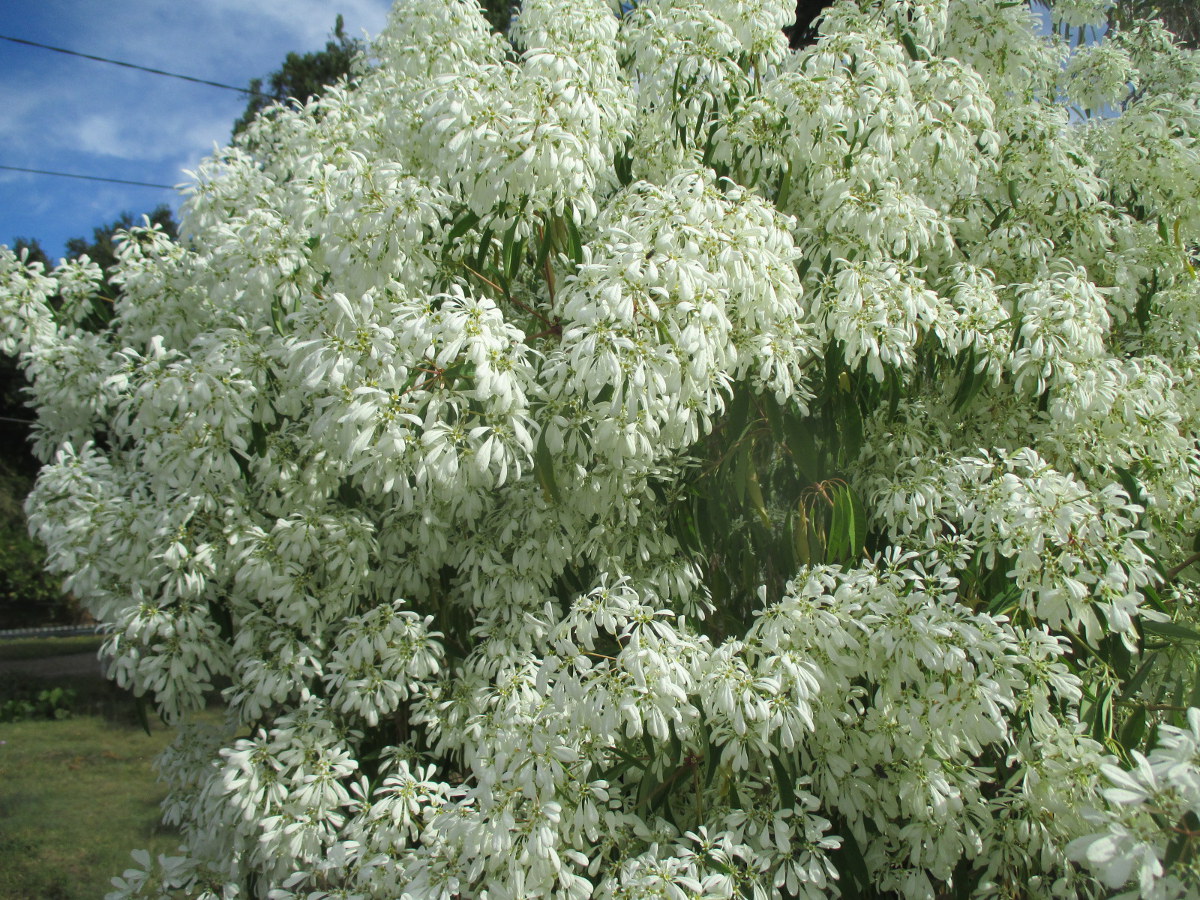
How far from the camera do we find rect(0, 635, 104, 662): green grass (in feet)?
41.1

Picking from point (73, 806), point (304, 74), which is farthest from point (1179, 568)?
point (304, 74)

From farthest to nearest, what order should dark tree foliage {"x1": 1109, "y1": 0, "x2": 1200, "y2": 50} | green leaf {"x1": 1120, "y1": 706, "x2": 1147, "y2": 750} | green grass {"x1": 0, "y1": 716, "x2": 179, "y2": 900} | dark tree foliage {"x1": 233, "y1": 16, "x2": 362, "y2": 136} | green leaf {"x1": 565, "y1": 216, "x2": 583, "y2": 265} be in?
1. dark tree foliage {"x1": 233, "y1": 16, "x2": 362, "y2": 136}
2. dark tree foliage {"x1": 1109, "y1": 0, "x2": 1200, "y2": 50}
3. green grass {"x1": 0, "y1": 716, "x2": 179, "y2": 900}
4. green leaf {"x1": 565, "y1": 216, "x2": 583, "y2": 265}
5. green leaf {"x1": 1120, "y1": 706, "x2": 1147, "y2": 750}

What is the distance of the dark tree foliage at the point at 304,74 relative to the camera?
11.4 m

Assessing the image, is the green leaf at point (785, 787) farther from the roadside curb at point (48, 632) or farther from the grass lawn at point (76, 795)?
the roadside curb at point (48, 632)

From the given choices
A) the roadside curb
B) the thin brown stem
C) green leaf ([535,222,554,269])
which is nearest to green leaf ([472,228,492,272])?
green leaf ([535,222,554,269])

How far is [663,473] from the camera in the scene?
10.0 feet

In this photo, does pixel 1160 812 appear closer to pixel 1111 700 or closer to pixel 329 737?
pixel 1111 700

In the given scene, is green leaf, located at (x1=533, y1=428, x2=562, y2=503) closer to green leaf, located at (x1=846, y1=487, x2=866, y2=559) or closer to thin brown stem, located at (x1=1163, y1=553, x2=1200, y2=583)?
green leaf, located at (x1=846, y1=487, x2=866, y2=559)

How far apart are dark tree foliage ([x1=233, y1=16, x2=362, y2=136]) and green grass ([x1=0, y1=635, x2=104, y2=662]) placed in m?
8.03

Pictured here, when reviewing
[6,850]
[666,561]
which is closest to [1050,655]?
[666,561]

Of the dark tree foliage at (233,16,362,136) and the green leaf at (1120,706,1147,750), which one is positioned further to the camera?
the dark tree foliage at (233,16,362,136)

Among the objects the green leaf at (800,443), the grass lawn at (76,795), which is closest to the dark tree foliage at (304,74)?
the grass lawn at (76,795)

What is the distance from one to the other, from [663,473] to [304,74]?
11076 millimetres

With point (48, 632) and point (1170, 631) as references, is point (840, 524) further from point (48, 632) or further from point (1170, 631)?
point (48, 632)
